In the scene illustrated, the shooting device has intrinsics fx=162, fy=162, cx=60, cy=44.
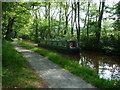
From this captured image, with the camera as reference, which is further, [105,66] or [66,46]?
[66,46]

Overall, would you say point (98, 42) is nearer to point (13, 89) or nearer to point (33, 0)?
point (33, 0)

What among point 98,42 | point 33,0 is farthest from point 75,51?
point 33,0

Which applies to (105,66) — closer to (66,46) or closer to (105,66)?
(105,66)

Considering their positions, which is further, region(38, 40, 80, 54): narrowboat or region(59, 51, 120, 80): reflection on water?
region(38, 40, 80, 54): narrowboat

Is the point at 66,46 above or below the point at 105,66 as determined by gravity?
above

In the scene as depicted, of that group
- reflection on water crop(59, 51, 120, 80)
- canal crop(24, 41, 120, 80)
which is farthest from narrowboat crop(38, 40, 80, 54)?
reflection on water crop(59, 51, 120, 80)

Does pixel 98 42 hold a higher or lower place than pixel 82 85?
higher

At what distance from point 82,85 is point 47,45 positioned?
23.5 m

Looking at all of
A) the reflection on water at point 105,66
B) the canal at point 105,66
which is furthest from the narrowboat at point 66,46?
the reflection on water at point 105,66

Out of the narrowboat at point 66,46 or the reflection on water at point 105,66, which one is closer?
the reflection on water at point 105,66

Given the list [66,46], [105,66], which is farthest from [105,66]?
[66,46]

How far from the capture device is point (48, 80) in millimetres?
7742

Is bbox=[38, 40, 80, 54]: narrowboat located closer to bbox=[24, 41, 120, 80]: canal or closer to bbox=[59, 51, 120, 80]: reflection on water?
bbox=[24, 41, 120, 80]: canal

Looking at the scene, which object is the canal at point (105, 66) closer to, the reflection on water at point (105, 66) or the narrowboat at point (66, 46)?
the reflection on water at point (105, 66)
